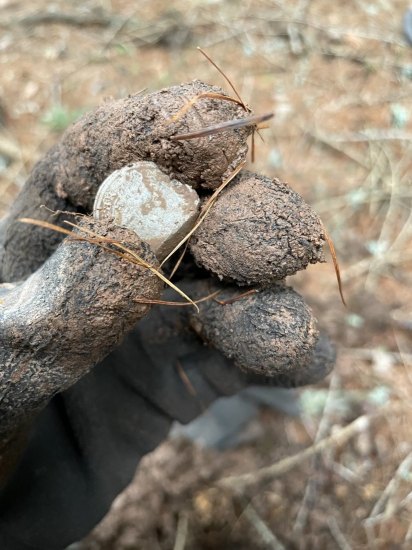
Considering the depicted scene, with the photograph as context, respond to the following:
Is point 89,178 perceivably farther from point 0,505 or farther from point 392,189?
point 392,189

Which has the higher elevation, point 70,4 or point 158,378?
point 70,4

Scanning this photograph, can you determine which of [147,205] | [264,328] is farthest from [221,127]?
[264,328]

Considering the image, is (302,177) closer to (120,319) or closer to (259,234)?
(259,234)

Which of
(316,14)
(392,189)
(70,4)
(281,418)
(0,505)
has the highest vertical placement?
(70,4)

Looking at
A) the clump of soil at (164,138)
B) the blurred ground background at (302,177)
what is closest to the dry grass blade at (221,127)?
the clump of soil at (164,138)

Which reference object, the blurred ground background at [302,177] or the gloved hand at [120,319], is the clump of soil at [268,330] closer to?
the gloved hand at [120,319]

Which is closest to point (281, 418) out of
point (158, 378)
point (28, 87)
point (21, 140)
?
point (158, 378)
